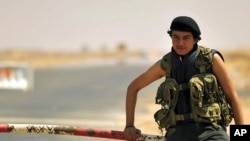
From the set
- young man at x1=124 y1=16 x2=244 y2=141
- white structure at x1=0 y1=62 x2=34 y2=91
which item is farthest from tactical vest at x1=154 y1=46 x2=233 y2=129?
white structure at x1=0 y1=62 x2=34 y2=91

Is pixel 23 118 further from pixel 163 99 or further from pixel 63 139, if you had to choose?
pixel 163 99

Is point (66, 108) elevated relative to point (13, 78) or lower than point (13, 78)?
lower

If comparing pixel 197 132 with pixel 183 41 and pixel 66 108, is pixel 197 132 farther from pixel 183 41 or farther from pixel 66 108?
pixel 66 108

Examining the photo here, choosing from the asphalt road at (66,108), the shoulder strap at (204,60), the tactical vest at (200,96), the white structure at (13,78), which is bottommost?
the tactical vest at (200,96)

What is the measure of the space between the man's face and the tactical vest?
8cm

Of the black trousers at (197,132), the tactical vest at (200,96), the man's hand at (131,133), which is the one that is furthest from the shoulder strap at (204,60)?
the man's hand at (131,133)

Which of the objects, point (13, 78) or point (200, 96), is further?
point (13, 78)

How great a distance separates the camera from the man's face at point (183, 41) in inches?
185

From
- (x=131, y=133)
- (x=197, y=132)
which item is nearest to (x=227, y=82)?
(x=197, y=132)

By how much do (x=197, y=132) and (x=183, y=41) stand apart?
1.85 feet

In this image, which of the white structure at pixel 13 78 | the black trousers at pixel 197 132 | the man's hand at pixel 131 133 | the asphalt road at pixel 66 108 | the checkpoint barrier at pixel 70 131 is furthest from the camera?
the white structure at pixel 13 78

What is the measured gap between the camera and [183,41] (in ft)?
15.4

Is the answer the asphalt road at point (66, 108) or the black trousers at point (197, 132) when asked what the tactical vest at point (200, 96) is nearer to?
the black trousers at point (197, 132)

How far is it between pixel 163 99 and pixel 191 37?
0.48 m
